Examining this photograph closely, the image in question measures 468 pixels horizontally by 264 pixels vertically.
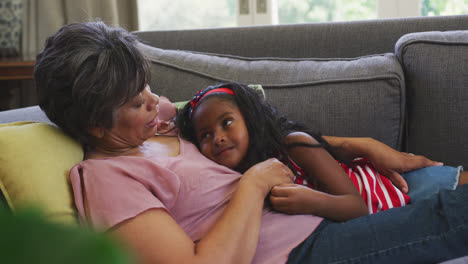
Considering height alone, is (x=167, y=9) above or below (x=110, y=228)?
above

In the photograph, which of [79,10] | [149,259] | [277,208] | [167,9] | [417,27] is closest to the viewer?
[149,259]

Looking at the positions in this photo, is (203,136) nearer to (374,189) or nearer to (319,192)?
(319,192)

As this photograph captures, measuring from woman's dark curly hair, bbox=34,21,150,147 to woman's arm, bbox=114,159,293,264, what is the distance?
299mm

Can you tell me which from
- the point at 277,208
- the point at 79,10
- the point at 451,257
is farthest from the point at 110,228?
the point at 79,10

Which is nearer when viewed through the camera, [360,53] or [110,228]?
[110,228]

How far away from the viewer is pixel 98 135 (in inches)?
42.8

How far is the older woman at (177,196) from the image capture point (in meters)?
0.90

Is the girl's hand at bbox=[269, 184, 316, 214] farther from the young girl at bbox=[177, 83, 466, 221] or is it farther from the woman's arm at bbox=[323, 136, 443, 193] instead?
the woman's arm at bbox=[323, 136, 443, 193]

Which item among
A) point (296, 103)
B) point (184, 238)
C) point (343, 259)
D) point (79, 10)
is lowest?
point (343, 259)

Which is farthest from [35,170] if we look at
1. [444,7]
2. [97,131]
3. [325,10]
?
[444,7]

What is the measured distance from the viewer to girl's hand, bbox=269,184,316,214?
1.07m

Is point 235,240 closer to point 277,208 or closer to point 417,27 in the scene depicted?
point 277,208

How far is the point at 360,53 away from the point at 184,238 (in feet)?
3.99

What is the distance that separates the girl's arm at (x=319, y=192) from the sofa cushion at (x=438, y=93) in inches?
18.7
